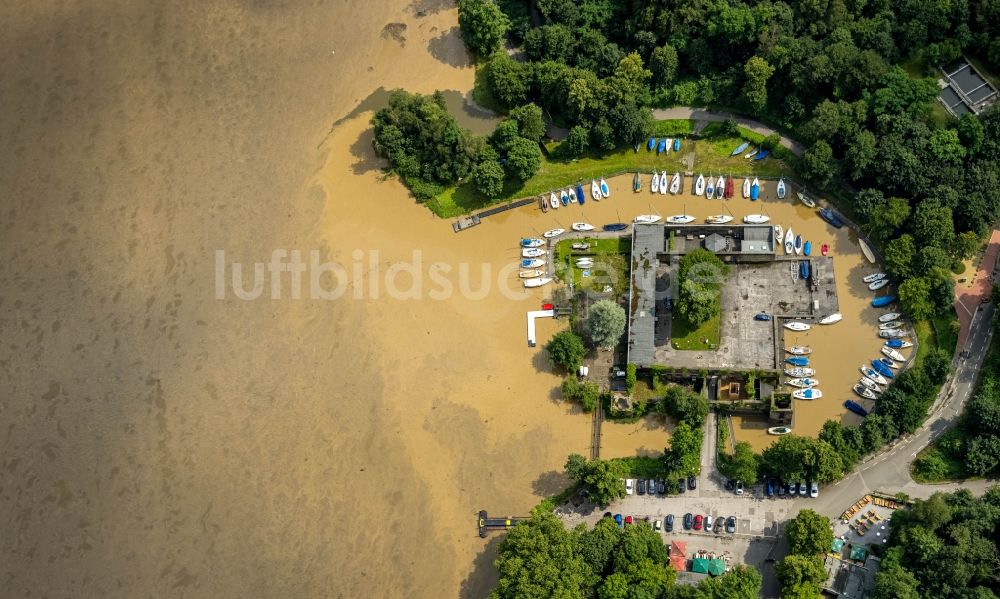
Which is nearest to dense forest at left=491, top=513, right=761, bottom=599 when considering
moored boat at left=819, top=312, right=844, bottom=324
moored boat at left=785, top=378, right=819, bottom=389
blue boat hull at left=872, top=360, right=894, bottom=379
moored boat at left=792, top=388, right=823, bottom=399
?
moored boat at left=792, top=388, right=823, bottom=399

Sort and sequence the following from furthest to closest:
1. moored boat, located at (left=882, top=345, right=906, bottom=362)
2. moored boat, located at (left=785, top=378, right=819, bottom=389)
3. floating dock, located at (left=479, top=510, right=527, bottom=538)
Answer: moored boat, located at (left=785, top=378, right=819, bottom=389)
moored boat, located at (left=882, top=345, right=906, bottom=362)
floating dock, located at (left=479, top=510, right=527, bottom=538)

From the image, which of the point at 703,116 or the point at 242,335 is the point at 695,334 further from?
the point at 242,335

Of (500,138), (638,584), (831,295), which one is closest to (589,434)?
(638,584)

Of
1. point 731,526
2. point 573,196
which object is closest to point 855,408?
point 731,526

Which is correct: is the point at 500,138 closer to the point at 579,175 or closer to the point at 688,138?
the point at 579,175

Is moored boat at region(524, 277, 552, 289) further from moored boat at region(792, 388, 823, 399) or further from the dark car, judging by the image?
the dark car

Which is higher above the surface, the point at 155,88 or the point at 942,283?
the point at 155,88
